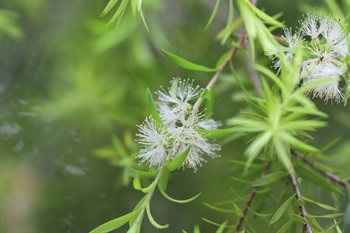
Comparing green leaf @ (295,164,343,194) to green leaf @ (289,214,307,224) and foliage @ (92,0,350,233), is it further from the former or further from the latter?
green leaf @ (289,214,307,224)

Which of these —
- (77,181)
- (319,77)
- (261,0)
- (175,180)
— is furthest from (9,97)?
(319,77)

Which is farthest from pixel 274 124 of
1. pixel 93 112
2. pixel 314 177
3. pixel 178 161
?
pixel 93 112

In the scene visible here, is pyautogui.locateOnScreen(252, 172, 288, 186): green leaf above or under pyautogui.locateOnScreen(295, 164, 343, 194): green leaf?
above

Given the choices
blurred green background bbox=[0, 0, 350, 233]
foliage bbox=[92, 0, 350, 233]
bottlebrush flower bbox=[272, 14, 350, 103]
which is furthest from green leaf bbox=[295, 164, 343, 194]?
blurred green background bbox=[0, 0, 350, 233]

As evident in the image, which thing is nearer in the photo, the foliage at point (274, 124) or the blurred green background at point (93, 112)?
the foliage at point (274, 124)

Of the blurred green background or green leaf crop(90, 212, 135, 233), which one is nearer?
green leaf crop(90, 212, 135, 233)

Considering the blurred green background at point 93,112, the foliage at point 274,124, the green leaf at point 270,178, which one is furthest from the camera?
the blurred green background at point 93,112

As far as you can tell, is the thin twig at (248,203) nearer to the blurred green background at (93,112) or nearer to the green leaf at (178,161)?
the green leaf at (178,161)

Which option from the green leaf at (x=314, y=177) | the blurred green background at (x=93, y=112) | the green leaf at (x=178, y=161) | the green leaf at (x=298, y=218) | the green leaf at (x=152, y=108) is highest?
the green leaf at (x=152, y=108)

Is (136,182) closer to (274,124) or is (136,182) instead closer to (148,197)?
(148,197)

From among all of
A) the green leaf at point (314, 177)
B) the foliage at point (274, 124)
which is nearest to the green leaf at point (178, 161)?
the foliage at point (274, 124)

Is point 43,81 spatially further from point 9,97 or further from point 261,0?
point 261,0
